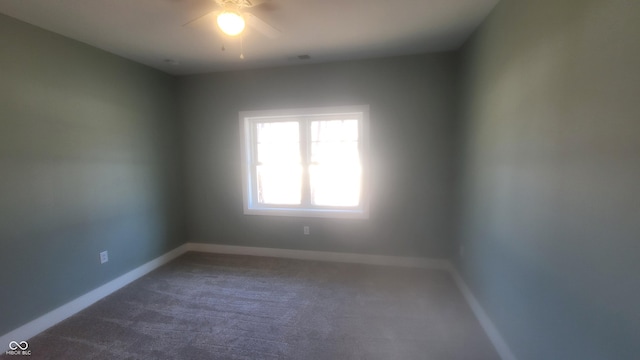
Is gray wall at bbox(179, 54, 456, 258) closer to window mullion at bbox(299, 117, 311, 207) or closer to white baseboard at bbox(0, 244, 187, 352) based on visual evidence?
window mullion at bbox(299, 117, 311, 207)

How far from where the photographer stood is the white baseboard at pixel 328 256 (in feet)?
11.2

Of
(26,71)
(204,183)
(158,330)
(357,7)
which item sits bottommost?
(158,330)

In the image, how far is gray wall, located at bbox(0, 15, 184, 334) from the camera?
2.17 m

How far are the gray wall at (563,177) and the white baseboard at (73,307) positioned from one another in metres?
3.63

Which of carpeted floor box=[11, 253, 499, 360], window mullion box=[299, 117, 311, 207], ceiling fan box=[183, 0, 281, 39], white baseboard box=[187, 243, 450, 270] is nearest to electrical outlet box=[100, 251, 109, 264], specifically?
carpeted floor box=[11, 253, 499, 360]

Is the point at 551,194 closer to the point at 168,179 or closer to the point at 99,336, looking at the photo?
the point at 99,336

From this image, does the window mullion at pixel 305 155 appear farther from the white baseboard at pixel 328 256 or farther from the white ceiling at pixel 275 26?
the white ceiling at pixel 275 26

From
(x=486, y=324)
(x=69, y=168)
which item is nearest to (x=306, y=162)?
(x=69, y=168)

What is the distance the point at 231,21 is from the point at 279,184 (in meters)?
2.40

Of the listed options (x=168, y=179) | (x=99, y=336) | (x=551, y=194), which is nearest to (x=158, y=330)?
(x=99, y=336)

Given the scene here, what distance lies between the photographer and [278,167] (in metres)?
3.89

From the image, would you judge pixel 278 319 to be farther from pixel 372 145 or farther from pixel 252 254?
pixel 372 145

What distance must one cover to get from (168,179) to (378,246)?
2947mm

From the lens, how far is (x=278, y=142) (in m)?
3.87
